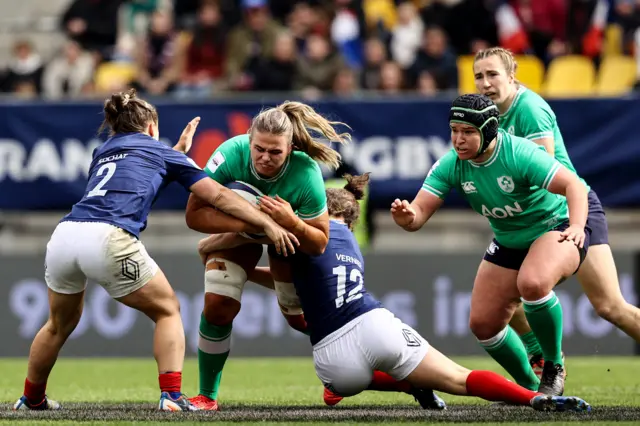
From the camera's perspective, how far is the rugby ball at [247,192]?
267 inches

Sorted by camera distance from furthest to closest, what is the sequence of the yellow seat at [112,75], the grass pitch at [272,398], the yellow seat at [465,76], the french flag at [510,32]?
the yellow seat at [112,75], the french flag at [510,32], the yellow seat at [465,76], the grass pitch at [272,398]

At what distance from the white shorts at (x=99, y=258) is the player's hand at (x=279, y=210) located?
72cm

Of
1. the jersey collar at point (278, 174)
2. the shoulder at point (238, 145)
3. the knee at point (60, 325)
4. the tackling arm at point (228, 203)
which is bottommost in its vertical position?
the knee at point (60, 325)

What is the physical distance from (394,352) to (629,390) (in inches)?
107

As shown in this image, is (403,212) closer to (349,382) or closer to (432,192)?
(432,192)

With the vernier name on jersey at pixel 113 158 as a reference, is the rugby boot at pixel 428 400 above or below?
below

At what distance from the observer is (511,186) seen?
6930mm

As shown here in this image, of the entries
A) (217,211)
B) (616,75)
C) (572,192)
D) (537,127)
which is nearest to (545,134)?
(537,127)

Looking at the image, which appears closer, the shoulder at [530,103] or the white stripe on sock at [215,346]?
the white stripe on sock at [215,346]

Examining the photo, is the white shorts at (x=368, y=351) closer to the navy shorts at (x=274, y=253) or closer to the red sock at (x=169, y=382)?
the navy shorts at (x=274, y=253)

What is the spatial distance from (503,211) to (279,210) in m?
1.43

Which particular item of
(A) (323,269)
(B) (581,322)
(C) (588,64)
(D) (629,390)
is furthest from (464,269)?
(A) (323,269)

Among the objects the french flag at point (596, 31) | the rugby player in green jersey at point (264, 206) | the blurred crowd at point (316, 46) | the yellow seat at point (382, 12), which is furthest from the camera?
the yellow seat at point (382, 12)

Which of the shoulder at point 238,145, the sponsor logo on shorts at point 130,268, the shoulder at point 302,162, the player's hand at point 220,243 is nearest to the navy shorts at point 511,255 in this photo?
the shoulder at point 302,162
